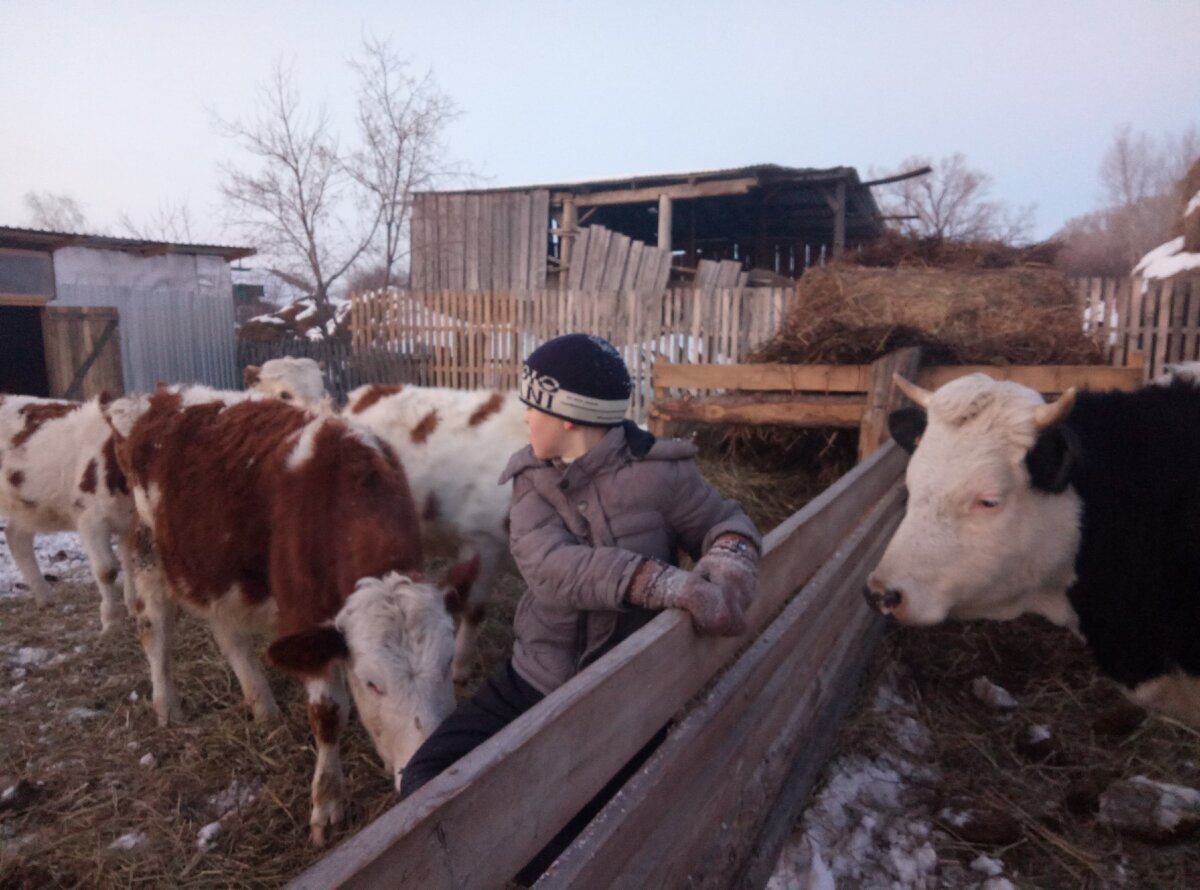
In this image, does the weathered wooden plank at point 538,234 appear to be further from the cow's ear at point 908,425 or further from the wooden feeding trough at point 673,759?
the cow's ear at point 908,425

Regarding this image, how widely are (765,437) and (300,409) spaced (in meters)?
4.34

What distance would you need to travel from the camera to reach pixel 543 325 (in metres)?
15.1

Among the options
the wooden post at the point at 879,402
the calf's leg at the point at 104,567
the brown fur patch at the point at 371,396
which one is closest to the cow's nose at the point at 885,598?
the wooden post at the point at 879,402

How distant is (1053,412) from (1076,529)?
0.48m

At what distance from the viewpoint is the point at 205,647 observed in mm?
5109

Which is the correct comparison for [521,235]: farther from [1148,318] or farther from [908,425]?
[908,425]

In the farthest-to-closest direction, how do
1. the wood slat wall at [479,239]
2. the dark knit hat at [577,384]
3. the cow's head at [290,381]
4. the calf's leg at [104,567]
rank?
the wood slat wall at [479,239], the cow's head at [290,381], the calf's leg at [104,567], the dark knit hat at [577,384]

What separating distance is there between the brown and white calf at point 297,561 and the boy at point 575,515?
0.39m

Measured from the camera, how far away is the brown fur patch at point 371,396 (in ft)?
19.0

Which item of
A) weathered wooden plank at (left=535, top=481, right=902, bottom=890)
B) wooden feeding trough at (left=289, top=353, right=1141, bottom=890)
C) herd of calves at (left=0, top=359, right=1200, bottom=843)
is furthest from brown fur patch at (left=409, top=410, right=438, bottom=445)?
weathered wooden plank at (left=535, top=481, right=902, bottom=890)

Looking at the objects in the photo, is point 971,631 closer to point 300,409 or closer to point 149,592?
point 300,409

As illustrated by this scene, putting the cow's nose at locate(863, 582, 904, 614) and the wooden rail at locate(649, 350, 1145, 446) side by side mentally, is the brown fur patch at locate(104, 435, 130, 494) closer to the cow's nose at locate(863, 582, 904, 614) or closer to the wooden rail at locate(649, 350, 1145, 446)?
the wooden rail at locate(649, 350, 1145, 446)

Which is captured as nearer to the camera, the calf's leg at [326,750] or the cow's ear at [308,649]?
the cow's ear at [308,649]

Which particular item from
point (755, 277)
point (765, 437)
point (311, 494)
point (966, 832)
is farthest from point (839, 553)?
point (755, 277)
